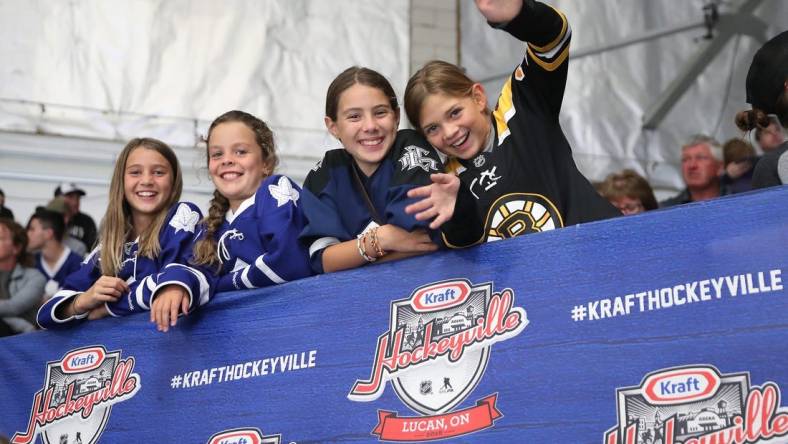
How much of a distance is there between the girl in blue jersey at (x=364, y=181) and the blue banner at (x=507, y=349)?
0.07 m

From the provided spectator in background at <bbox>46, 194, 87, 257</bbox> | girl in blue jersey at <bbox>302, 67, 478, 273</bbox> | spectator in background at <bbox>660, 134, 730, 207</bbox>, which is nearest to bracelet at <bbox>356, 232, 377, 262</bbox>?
girl in blue jersey at <bbox>302, 67, 478, 273</bbox>

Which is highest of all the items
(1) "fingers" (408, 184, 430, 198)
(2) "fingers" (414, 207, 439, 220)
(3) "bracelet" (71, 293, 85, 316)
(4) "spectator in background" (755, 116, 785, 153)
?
(4) "spectator in background" (755, 116, 785, 153)

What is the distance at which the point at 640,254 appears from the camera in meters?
2.24

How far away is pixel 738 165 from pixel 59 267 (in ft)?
13.4

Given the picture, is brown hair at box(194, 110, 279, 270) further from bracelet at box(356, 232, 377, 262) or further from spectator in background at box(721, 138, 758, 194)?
spectator in background at box(721, 138, 758, 194)

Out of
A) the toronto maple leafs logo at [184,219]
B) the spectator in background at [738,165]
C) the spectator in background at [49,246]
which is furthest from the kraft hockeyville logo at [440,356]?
the spectator in background at [49,246]

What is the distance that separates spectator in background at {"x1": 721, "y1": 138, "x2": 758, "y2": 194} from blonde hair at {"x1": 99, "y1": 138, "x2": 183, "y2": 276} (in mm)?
3052

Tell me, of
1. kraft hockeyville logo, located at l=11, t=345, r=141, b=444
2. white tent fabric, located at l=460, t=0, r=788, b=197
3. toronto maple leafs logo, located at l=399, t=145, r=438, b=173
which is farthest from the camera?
white tent fabric, located at l=460, t=0, r=788, b=197

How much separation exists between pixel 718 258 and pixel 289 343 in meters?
1.18

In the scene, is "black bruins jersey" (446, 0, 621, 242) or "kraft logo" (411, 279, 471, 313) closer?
"kraft logo" (411, 279, 471, 313)

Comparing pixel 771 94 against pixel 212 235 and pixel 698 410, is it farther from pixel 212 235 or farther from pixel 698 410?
pixel 212 235

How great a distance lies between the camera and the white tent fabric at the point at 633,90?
6.92m

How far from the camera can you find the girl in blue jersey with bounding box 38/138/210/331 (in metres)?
3.03

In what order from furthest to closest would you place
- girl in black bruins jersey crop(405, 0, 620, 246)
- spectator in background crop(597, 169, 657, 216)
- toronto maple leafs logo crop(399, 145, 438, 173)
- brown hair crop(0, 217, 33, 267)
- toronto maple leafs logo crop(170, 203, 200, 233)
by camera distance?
brown hair crop(0, 217, 33, 267) < spectator in background crop(597, 169, 657, 216) < toronto maple leafs logo crop(170, 203, 200, 233) < toronto maple leafs logo crop(399, 145, 438, 173) < girl in black bruins jersey crop(405, 0, 620, 246)
